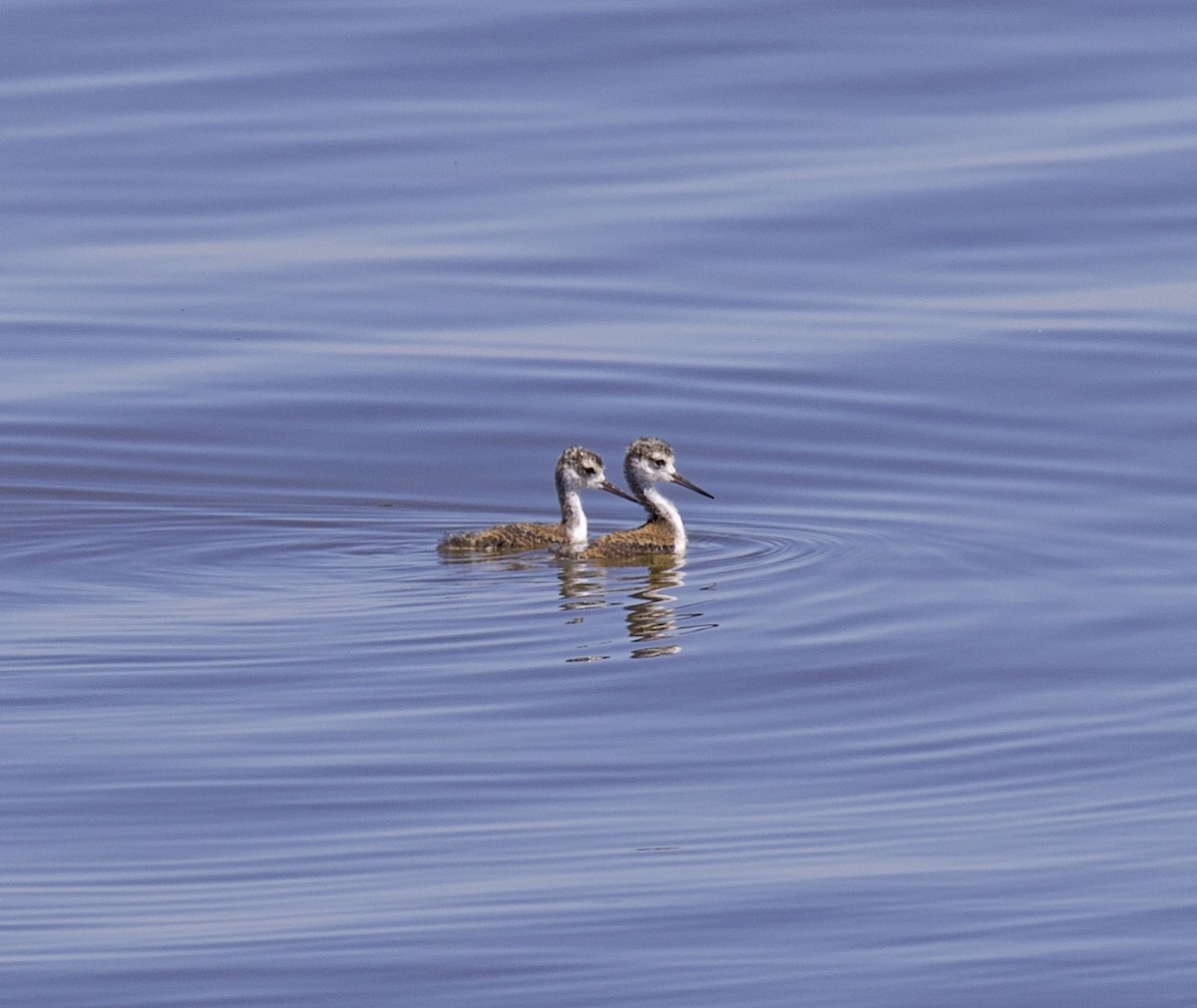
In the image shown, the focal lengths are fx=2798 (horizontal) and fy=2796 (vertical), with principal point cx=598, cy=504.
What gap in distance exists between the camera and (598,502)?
16125 mm

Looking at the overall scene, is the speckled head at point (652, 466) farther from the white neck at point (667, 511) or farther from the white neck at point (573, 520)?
the white neck at point (573, 520)

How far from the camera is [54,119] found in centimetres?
A: 2359

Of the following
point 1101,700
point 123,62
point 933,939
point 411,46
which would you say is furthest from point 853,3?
point 933,939

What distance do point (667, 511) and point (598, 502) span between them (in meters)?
2.02

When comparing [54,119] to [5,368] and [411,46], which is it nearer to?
[411,46]

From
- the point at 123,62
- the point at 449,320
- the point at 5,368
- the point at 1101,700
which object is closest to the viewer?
the point at 1101,700

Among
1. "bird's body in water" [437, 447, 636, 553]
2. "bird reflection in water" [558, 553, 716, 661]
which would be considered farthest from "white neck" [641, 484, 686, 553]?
"bird's body in water" [437, 447, 636, 553]

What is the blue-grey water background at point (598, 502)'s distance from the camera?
8094 millimetres

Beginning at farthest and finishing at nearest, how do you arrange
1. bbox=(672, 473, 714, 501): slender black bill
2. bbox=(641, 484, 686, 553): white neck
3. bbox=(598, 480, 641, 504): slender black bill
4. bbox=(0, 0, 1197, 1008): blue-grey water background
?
bbox=(598, 480, 641, 504): slender black bill
bbox=(672, 473, 714, 501): slender black bill
bbox=(641, 484, 686, 553): white neck
bbox=(0, 0, 1197, 1008): blue-grey water background

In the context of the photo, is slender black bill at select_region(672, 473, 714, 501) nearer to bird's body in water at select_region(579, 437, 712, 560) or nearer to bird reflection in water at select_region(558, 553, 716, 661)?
bird's body in water at select_region(579, 437, 712, 560)

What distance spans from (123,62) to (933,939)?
763 inches

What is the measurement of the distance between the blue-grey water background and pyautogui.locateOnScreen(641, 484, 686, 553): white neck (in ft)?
0.84

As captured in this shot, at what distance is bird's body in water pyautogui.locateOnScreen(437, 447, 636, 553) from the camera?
13.4 meters

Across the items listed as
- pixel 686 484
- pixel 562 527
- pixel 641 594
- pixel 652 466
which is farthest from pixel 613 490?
pixel 641 594
